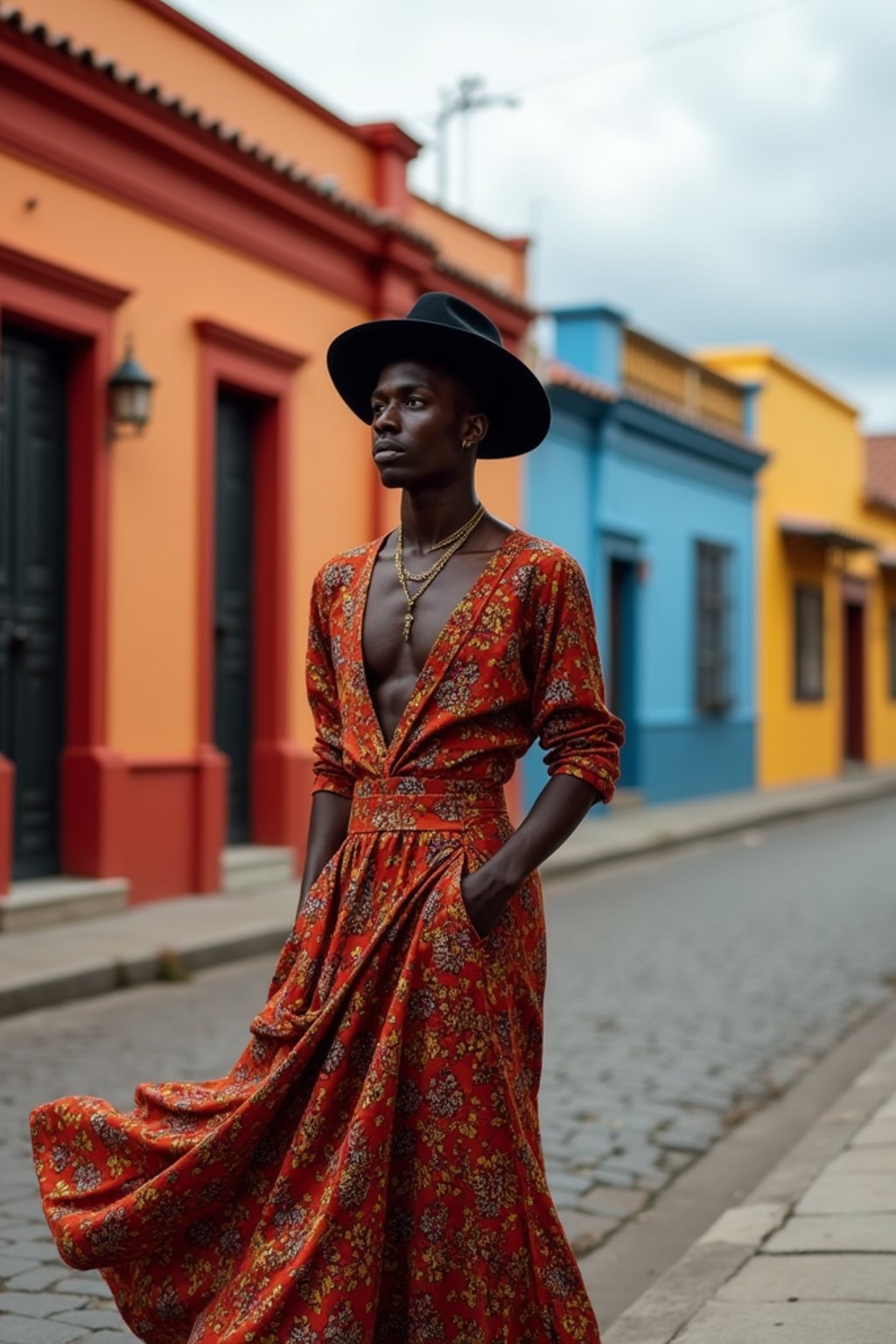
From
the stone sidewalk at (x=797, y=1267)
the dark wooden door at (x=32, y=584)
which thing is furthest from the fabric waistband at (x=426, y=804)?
the dark wooden door at (x=32, y=584)

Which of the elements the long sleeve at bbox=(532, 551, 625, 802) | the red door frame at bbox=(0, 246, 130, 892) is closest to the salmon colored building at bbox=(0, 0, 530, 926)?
the red door frame at bbox=(0, 246, 130, 892)

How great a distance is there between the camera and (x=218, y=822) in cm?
1047

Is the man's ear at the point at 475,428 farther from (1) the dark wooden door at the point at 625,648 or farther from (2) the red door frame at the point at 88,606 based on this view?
(1) the dark wooden door at the point at 625,648

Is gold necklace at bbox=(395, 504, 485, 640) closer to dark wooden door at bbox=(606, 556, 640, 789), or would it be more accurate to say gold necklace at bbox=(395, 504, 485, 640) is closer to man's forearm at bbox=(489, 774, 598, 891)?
man's forearm at bbox=(489, 774, 598, 891)

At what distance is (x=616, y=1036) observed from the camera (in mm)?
7086

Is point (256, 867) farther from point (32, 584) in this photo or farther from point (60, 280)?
point (60, 280)

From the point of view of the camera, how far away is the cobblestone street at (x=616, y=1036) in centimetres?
464

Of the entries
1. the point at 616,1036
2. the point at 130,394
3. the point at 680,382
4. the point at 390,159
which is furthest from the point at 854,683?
the point at 616,1036

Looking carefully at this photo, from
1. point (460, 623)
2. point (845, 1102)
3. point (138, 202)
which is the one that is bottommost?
point (845, 1102)

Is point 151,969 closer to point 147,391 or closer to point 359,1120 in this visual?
point 147,391

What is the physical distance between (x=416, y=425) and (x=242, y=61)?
900 cm

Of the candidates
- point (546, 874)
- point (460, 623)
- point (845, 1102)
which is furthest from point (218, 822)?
point (460, 623)

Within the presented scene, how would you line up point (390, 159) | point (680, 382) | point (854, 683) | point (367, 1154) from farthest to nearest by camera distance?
point (854, 683) < point (680, 382) < point (390, 159) < point (367, 1154)

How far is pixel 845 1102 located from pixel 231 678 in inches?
243
